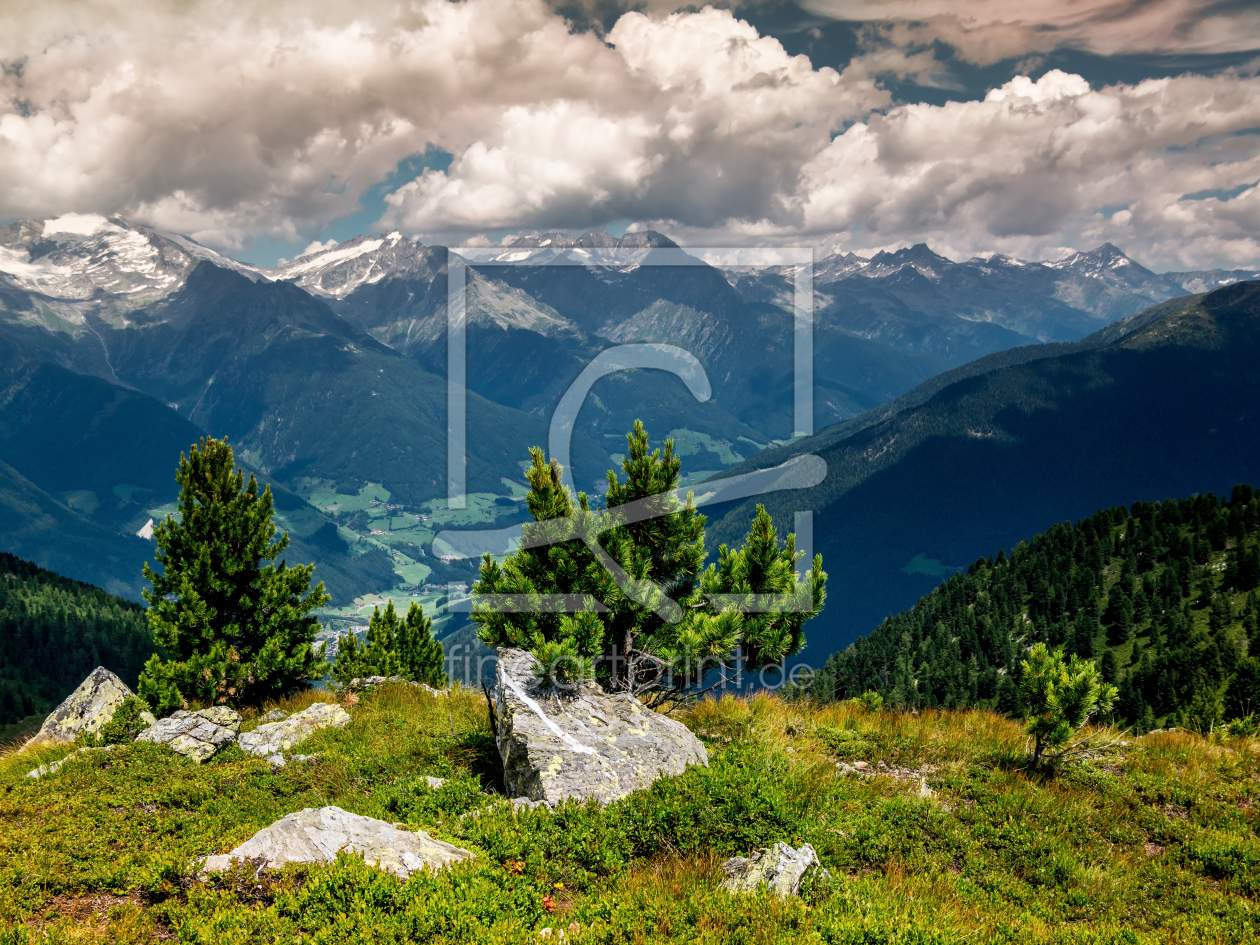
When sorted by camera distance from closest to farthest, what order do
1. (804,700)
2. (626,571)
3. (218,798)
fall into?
(218,798) < (626,571) < (804,700)

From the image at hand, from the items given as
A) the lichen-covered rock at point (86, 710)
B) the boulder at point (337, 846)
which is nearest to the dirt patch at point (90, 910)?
the boulder at point (337, 846)

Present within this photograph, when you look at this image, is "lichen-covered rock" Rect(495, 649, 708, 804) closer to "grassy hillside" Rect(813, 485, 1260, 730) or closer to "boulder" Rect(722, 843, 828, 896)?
"boulder" Rect(722, 843, 828, 896)

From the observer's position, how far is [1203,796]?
13898mm

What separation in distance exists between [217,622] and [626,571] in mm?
16682

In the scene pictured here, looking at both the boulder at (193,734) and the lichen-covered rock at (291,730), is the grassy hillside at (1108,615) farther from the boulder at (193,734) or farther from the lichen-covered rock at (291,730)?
the boulder at (193,734)

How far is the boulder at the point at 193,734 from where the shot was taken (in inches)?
643

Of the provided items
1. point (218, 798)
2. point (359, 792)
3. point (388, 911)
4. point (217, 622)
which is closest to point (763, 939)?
point (388, 911)

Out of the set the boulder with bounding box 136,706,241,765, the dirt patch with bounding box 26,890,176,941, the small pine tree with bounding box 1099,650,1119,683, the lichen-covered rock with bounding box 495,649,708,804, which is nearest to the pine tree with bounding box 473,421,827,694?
the lichen-covered rock with bounding box 495,649,708,804

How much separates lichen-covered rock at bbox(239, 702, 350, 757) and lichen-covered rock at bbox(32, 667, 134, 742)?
593cm

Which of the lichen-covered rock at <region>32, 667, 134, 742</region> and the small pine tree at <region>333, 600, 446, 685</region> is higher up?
the lichen-covered rock at <region>32, 667, 134, 742</region>

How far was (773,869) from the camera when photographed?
958 cm

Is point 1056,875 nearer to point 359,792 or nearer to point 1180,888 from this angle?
point 1180,888

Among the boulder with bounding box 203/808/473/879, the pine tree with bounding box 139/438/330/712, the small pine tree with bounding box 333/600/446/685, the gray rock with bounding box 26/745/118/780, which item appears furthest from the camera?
the small pine tree with bounding box 333/600/446/685

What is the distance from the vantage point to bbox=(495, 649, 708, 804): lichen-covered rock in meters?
12.4
